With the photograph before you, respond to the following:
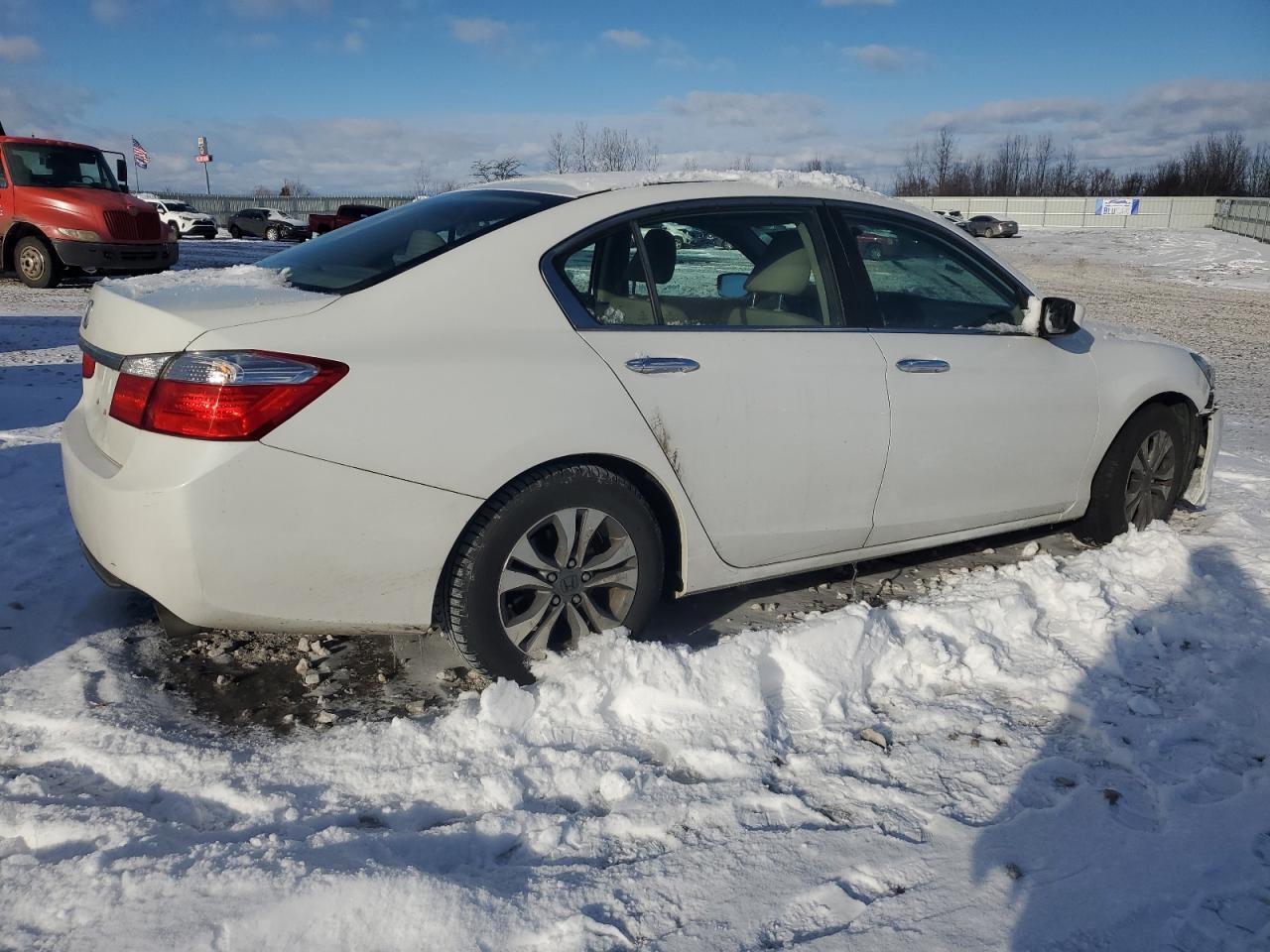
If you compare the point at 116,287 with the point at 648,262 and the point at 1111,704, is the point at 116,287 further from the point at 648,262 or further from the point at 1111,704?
the point at 1111,704

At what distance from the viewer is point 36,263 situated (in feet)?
50.9

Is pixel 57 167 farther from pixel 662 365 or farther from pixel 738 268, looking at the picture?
pixel 662 365

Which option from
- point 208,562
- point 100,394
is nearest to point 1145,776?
point 208,562

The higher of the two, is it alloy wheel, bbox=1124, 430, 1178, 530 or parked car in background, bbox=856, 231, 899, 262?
parked car in background, bbox=856, 231, 899, 262

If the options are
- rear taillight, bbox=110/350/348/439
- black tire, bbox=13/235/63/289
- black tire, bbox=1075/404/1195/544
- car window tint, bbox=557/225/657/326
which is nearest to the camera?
rear taillight, bbox=110/350/348/439

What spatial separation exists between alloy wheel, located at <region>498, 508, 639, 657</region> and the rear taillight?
80cm

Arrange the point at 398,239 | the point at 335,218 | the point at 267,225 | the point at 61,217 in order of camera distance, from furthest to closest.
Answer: the point at 267,225 → the point at 335,218 → the point at 61,217 → the point at 398,239

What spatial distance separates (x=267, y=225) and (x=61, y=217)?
979 inches

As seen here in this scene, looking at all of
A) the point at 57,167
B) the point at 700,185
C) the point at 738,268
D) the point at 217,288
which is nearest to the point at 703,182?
the point at 700,185

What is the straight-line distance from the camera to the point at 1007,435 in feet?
13.6

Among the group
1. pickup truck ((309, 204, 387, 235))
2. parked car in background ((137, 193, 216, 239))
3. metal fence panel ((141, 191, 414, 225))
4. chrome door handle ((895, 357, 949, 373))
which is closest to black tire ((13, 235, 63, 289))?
chrome door handle ((895, 357, 949, 373))

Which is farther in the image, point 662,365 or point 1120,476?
point 1120,476

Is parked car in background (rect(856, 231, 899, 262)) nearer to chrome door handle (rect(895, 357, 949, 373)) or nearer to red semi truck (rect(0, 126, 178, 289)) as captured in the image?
chrome door handle (rect(895, 357, 949, 373))

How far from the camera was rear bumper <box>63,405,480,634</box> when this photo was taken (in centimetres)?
274
